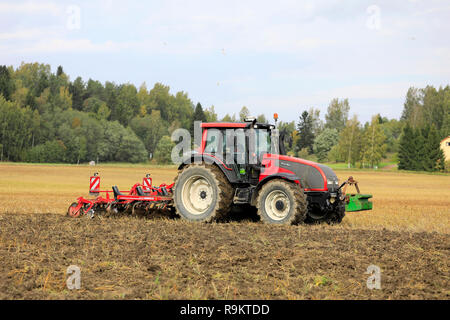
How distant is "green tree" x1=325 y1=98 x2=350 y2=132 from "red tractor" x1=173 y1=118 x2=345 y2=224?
116m

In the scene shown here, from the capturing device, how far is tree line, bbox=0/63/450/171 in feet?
273

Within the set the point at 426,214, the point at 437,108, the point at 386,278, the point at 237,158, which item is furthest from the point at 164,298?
the point at 437,108

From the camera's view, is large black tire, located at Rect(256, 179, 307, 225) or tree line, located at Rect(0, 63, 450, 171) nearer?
large black tire, located at Rect(256, 179, 307, 225)

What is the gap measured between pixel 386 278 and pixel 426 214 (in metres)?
10.9

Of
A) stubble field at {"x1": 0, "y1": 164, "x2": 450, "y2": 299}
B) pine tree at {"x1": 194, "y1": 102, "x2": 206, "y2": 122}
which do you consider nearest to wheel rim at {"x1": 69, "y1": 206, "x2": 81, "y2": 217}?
stubble field at {"x1": 0, "y1": 164, "x2": 450, "y2": 299}

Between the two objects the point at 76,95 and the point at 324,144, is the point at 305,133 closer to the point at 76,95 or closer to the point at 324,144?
the point at 324,144

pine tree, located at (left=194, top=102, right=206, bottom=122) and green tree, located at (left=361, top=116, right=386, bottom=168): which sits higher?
pine tree, located at (left=194, top=102, right=206, bottom=122)

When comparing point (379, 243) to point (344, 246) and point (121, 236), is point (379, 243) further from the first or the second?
point (121, 236)

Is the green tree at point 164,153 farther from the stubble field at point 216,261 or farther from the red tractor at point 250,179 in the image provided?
the stubble field at point 216,261

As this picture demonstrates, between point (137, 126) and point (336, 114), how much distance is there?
166ft

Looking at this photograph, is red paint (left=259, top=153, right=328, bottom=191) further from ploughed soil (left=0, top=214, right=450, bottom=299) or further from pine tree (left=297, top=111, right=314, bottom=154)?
pine tree (left=297, top=111, right=314, bottom=154)

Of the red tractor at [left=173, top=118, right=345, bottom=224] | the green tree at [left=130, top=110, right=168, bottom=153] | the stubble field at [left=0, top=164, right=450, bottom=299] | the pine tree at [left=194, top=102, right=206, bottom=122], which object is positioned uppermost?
the pine tree at [left=194, top=102, right=206, bottom=122]

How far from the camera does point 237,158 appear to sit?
38.4ft
